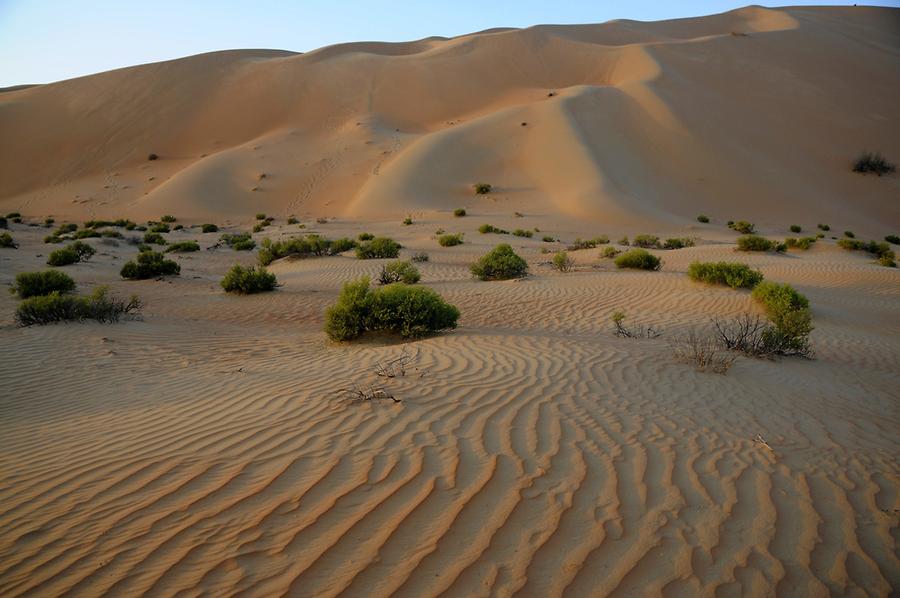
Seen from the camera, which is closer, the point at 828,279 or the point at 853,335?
the point at 853,335

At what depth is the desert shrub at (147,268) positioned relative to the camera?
1487 centimetres

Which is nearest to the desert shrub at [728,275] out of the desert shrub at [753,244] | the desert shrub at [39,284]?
the desert shrub at [753,244]

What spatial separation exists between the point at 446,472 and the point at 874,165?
156ft

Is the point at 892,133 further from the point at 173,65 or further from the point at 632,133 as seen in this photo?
the point at 173,65

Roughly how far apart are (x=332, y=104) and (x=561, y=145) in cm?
2867

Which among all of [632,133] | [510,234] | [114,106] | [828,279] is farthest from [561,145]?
[114,106]

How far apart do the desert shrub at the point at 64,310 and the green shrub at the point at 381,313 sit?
12.9ft

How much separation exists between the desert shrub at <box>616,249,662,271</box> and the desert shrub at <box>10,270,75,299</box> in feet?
42.8

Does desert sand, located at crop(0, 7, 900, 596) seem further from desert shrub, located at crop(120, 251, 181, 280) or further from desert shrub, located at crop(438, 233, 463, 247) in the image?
desert shrub, located at crop(438, 233, 463, 247)

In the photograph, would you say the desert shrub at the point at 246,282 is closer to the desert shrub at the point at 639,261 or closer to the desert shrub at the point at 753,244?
the desert shrub at the point at 639,261

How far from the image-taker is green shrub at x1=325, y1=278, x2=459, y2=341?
7.99 meters

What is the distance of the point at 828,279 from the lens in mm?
14211

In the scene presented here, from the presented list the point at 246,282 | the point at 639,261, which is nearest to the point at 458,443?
the point at 246,282

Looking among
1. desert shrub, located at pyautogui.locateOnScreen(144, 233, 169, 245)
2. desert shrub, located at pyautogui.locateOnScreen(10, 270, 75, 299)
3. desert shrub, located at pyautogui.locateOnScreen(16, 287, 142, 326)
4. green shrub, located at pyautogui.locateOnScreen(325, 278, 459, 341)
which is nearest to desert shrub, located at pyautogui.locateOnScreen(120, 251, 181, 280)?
desert shrub, located at pyautogui.locateOnScreen(10, 270, 75, 299)
